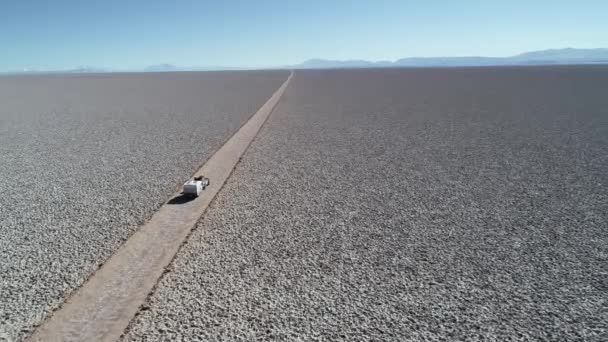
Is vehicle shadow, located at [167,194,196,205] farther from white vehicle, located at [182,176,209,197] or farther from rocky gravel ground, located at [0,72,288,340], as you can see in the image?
rocky gravel ground, located at [0,72,288,340]

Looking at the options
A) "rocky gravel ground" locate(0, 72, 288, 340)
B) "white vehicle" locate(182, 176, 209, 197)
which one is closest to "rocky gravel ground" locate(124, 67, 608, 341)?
"white vehicle" locate(182, 176, 209, 197)

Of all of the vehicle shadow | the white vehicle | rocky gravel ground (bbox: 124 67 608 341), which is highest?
the white vehicle

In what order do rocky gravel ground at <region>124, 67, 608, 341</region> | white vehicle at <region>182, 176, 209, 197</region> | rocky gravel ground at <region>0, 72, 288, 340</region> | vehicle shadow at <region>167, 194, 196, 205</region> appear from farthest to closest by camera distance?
1. white vehicle at <region>182, 176, 209, 197</region>
2. vehicle shadow at <region>167, 194, 196, 205</region>
3. rocky gravel ground at <region>0, 72, 288, 340</region>
4. rocky gravel ground at <region>124, 67, 608, 341</region>

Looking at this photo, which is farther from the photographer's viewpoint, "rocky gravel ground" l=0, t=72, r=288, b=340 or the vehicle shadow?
the vehicle shadow

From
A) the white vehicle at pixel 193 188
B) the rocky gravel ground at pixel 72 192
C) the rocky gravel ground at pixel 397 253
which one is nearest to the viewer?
the rocky gravel ground at pixel 397 253

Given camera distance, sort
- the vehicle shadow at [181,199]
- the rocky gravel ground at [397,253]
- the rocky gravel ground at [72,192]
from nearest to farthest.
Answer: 1. the rocky gravel ground at [397,253]
2. the rocky gravel ground at [72,192]
3. the vehicle shadow at [181,199]

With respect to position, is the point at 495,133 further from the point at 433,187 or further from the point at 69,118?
the point at 69,118

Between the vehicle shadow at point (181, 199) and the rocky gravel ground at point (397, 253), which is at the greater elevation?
the vehicle shadow at point (181, 199)

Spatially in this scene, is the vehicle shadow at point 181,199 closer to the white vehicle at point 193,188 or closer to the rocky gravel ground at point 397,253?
the white vehicle at point 193,188

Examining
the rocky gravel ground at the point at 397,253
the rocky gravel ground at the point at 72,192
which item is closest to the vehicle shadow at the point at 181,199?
the rocky gravel ground at the point at 72,192
